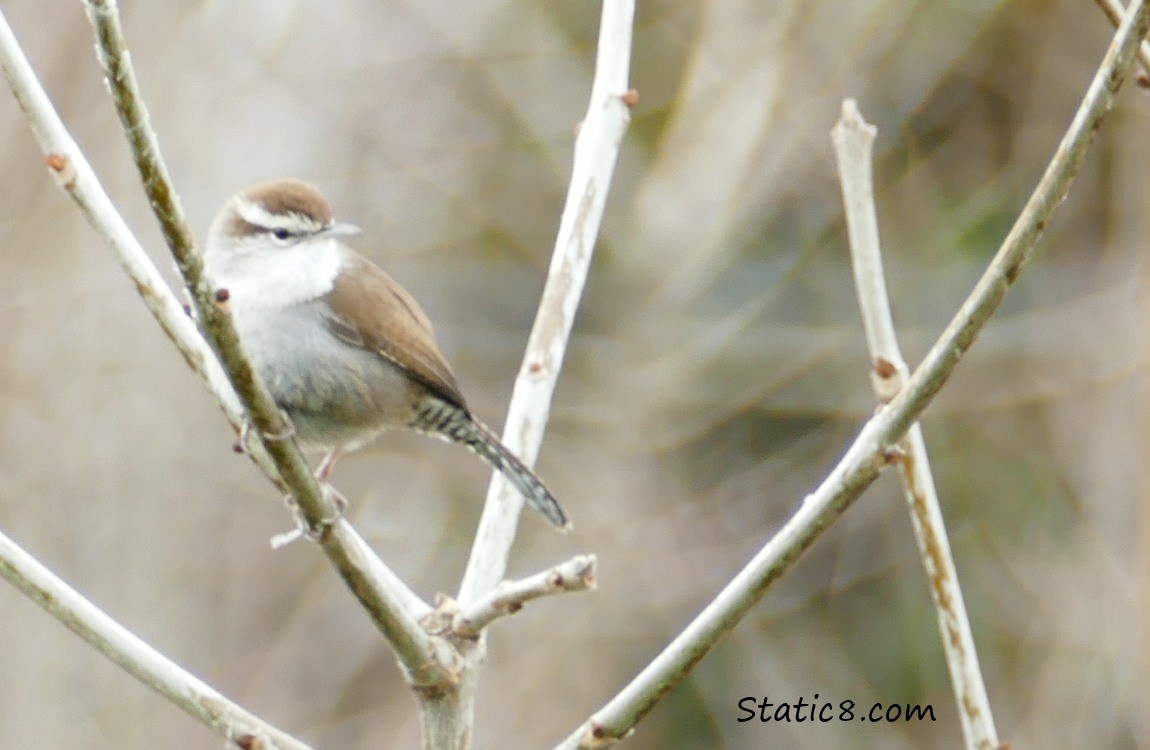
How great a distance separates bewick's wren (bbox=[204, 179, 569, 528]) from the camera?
3.98 metres

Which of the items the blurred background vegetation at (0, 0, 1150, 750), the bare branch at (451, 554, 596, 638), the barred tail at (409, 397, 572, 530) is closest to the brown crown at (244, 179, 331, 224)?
the barred tail at (409, 397, 572, 530)

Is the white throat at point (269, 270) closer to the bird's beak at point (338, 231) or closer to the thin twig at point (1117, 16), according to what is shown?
the bird's beak at point (338, 231)

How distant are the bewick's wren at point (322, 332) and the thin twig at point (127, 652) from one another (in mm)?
1424

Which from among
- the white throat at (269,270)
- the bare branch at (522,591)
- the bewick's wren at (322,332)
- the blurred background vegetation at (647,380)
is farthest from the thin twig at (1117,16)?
the blurred background vegetation at (647,380)

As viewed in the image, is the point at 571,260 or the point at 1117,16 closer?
the point at 1117,16

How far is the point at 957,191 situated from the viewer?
9.56 m

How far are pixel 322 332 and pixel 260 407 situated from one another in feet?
5.52

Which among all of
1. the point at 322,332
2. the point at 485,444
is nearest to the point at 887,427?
the point at 485,444

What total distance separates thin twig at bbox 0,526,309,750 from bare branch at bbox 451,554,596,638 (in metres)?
0.42

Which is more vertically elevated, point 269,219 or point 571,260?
point 269,219

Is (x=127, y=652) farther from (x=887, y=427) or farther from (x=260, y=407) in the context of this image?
(x=887, y=427)

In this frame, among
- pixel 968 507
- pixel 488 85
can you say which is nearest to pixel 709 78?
pixel 488 85

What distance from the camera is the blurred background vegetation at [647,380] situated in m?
9.08

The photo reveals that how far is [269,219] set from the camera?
4160mm
